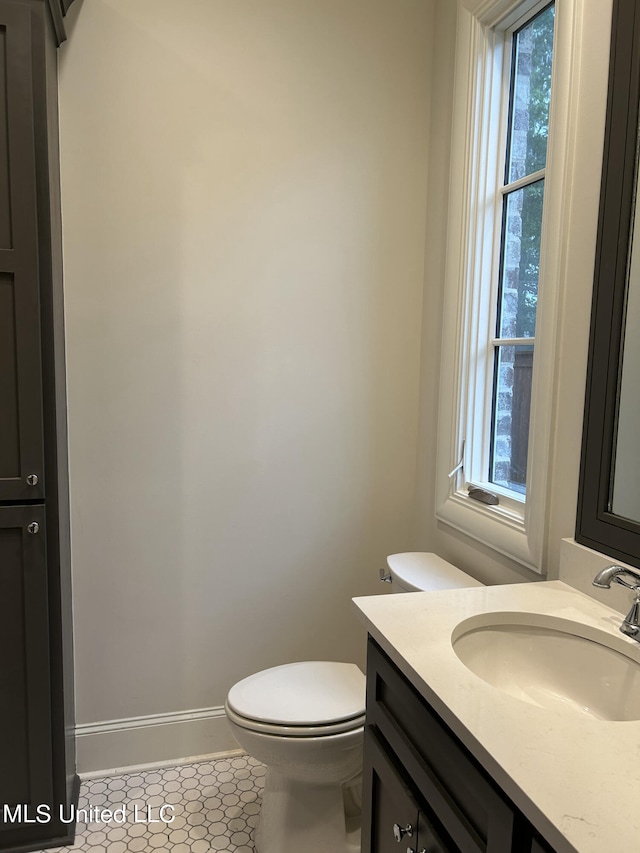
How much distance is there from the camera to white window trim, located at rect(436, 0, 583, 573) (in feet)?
4.33

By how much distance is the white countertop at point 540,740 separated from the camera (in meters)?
0.61

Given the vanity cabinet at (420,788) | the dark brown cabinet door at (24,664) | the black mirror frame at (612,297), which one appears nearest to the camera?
the vanity cabinet at (420,788)

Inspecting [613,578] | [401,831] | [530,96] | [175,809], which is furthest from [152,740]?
[530,96]

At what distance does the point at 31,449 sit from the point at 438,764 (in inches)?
46.6

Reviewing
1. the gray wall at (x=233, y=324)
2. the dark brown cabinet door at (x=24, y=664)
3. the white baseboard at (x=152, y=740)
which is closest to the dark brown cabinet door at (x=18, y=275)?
the dark brown cabinet door at (x=24, y=664)

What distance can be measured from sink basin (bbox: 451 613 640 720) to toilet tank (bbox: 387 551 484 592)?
42cm

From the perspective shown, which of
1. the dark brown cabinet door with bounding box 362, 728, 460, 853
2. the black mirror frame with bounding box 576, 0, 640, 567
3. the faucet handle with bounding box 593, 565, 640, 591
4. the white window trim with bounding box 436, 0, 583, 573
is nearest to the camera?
the dark brown cabinet door with bounding box 362, 728, 460, 853

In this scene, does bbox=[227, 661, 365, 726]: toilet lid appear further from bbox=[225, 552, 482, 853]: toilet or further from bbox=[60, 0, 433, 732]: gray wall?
bbox=[60, 0, 433, 732]: gray wall

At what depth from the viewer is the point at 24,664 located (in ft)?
5.12

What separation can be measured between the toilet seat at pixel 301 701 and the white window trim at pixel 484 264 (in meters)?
0.54

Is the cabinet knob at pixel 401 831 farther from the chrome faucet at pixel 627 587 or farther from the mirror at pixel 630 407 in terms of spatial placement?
the mirror at pixel 630 407

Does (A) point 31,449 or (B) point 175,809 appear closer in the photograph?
(A) point 31,449

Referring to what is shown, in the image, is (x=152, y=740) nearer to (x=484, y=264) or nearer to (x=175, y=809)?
(x=175, y=809)

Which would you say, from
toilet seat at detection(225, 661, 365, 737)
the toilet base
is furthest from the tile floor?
toilet seat at detection(225, 661, 365, 737)
